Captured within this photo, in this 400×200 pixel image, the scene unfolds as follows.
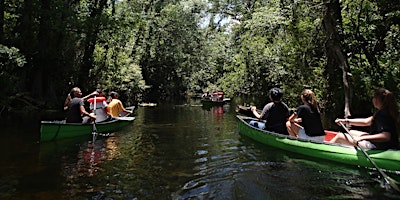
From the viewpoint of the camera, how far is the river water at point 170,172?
18.0ft

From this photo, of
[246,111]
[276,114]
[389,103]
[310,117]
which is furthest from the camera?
[246,111]

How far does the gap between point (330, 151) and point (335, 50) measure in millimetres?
7136

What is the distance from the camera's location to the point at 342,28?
14.1m

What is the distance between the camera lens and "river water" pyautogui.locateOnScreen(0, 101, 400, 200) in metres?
5.50

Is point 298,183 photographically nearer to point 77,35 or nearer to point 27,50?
point 27,50

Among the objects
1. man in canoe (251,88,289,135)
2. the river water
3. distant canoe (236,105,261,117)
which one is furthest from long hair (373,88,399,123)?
distant canoe (236,105,261,117)

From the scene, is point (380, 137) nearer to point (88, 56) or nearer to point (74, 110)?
point (74, 110)

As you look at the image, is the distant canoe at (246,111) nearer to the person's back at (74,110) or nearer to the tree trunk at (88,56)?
the person's back at (74,110)

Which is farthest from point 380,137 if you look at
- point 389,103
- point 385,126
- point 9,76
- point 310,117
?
point 9,76

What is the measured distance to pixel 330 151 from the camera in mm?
7324

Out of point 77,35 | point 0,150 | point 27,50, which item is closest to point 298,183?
point 0,150

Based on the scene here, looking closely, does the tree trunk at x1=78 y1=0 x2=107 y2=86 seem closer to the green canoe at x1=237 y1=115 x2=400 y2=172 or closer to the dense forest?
the dense forest

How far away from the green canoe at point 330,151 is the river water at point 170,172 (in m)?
0.14

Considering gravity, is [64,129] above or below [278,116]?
below
